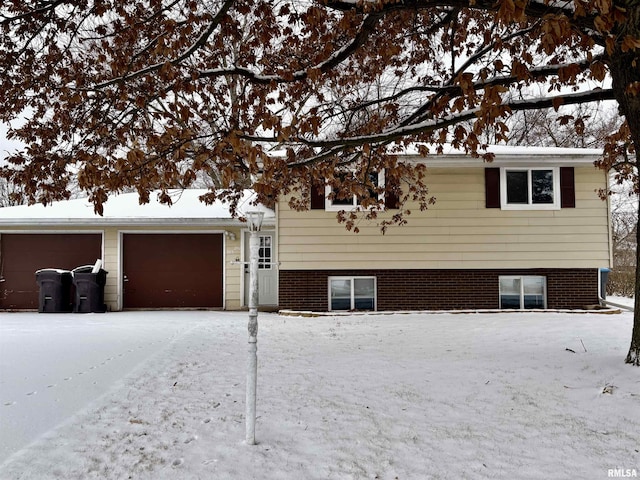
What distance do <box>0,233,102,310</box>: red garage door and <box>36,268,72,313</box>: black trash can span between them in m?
0.72

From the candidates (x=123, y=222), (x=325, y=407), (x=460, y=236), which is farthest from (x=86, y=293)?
(x=460, y=236)

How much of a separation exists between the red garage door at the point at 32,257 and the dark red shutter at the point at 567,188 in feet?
38.8

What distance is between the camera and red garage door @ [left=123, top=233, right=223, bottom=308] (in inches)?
464

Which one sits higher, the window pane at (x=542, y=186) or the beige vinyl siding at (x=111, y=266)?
the window pane at (x=542, y=186)

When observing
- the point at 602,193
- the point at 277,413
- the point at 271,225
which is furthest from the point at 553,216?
the point at 277,413

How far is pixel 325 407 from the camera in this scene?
13.0ft

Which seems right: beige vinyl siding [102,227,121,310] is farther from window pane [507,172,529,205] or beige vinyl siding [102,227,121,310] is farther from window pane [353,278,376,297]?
window pane [507,172,529,205]

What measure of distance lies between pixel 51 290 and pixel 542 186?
12.4m

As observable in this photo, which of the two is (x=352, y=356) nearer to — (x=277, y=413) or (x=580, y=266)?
(x=277, y=413)

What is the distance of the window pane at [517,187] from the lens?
10.5 metres
